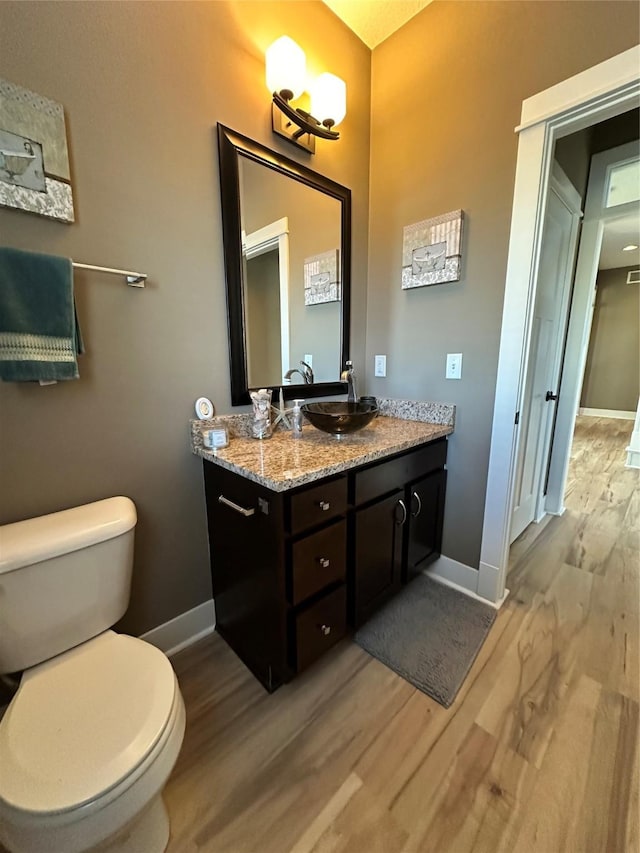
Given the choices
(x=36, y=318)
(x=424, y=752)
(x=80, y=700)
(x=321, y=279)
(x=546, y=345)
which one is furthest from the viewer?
(x=546, y=345)

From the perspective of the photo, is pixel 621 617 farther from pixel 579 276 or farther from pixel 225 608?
pixel 579 276

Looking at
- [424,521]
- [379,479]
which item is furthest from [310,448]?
[424,521]

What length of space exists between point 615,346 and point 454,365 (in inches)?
266

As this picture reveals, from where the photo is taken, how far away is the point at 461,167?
1.56 m

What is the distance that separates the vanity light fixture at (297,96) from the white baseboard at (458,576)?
7.24 ft

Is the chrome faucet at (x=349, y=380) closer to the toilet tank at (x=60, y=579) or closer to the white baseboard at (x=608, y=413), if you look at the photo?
the toilet tank at (x=60, y=579)

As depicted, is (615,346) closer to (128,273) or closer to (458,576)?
(458,576)

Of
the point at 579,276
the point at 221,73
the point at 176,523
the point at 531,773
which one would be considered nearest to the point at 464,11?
the point at 221,73

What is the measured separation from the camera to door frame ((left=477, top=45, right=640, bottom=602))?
1198 millimetres

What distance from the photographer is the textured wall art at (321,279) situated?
1736 millimetres

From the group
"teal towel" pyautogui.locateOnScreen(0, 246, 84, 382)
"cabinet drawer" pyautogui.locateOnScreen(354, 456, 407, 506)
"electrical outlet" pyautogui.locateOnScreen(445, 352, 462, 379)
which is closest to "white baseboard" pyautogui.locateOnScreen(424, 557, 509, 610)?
"cabinet drawer" pyautogui.locateOnScreen(354, 456, 407, 506)

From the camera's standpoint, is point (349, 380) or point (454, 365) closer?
point (454, 365)

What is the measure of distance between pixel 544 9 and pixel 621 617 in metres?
2.63

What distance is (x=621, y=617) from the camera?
1.63m
